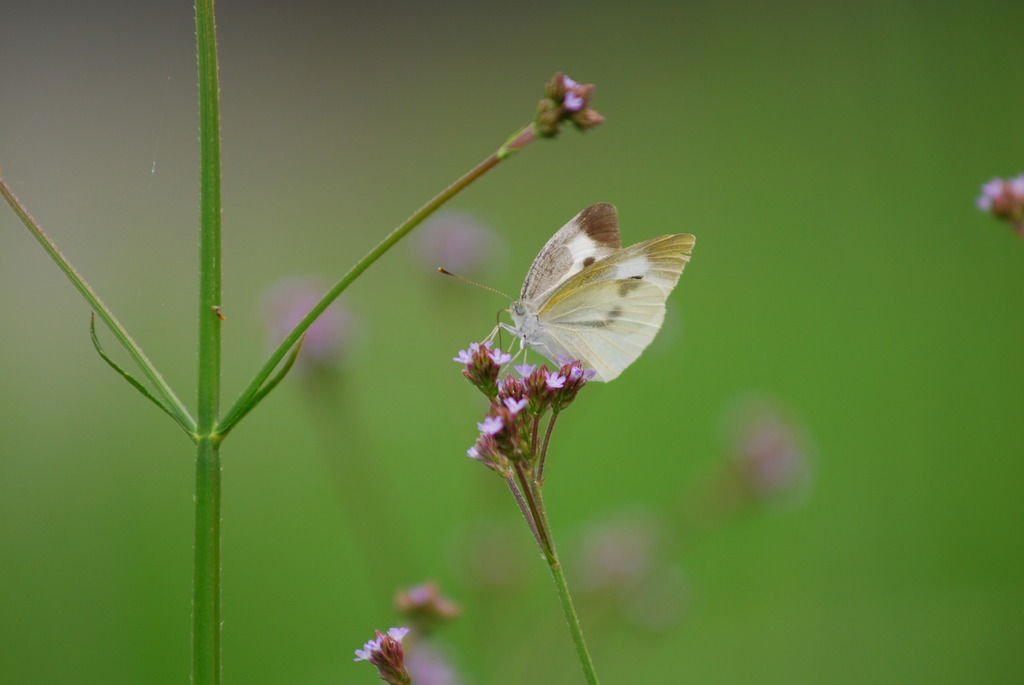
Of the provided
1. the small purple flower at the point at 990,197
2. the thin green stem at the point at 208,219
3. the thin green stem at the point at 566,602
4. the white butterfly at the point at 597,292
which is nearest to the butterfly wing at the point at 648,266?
the white butterfly at the point at 597,292

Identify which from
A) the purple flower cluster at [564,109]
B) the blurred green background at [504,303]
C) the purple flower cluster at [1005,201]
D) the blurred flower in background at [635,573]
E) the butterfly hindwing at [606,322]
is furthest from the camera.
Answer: the blurred green background at [504,303]

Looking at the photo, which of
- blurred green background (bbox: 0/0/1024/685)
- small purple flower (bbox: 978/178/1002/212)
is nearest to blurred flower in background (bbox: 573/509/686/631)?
blurred green background (bbox: 0/0/1024/685)

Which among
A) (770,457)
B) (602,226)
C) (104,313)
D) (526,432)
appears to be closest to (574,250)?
(602,226)

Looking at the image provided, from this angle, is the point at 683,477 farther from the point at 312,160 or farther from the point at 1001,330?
→ the point at 312,160

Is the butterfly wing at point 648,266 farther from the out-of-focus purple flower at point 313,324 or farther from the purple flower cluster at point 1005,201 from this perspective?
the out-of-focus purple flower at point 313,324

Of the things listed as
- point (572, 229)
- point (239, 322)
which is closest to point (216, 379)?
point (572, 229)

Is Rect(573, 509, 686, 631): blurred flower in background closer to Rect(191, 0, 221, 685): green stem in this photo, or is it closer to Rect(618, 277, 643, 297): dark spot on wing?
Rect(618, 277, 643, 297): dark spot on wing
